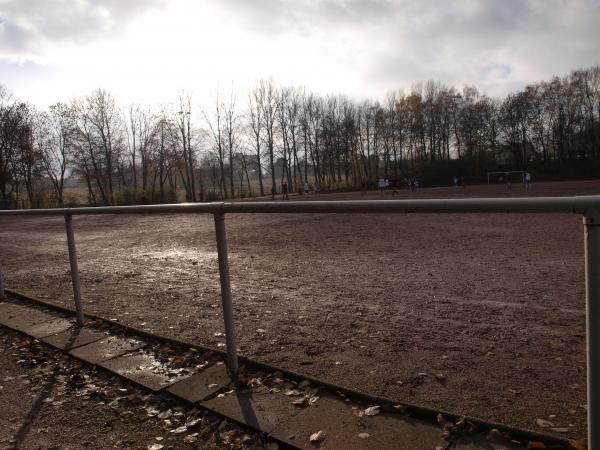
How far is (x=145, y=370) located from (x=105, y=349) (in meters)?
0.65

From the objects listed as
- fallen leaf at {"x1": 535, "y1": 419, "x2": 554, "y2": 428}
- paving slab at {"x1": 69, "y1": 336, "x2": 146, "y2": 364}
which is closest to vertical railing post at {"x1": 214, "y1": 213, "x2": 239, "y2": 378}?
paving slab at {"x1": 69, "y1": 336, "x2": 146, "y2": 364}

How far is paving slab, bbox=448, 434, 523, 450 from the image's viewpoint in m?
Result: 2.13

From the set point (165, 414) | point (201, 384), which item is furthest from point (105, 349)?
point (165, 414)

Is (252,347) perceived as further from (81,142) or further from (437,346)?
(81,142)

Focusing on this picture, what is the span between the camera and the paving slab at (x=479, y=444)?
2.13m

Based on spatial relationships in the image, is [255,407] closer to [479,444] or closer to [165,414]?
[165,414]

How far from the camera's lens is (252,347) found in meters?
3.73

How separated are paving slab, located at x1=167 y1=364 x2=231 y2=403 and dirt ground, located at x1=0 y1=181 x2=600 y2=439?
1.32ft

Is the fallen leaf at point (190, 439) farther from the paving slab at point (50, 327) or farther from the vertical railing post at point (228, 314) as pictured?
the paving slab at point (50, 327)

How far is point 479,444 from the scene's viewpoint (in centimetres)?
217

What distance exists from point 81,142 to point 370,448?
196 feet

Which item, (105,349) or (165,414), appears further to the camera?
(105,349)

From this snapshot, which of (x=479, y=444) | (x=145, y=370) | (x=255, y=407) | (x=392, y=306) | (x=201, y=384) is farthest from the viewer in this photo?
(x=392, y=306)

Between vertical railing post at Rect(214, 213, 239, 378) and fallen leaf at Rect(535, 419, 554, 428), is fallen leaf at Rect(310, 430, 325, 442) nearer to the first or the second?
vertical railing post at Rect(214, 213, 239, 378)
